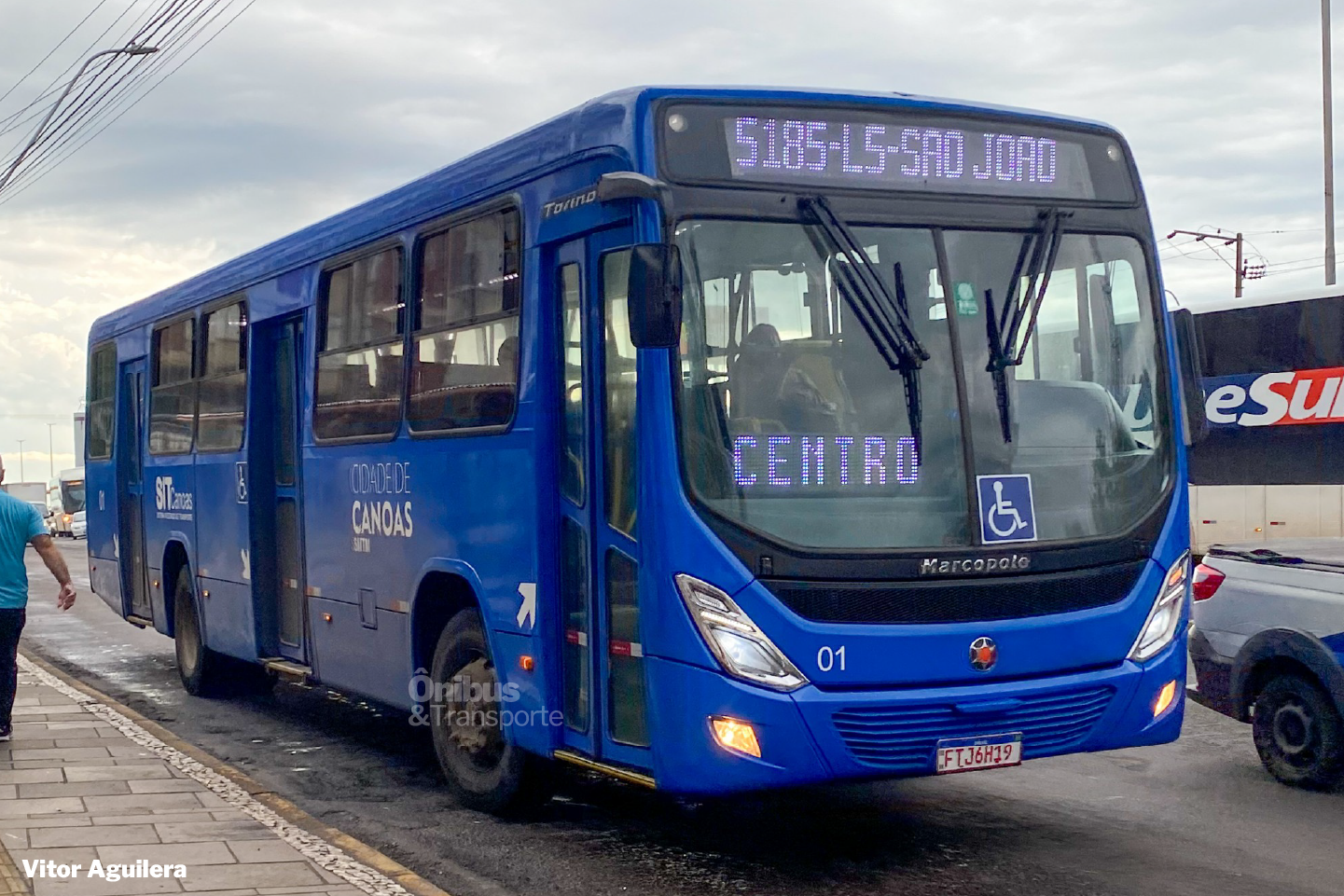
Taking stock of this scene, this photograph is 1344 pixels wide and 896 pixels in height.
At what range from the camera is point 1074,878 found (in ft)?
21.6

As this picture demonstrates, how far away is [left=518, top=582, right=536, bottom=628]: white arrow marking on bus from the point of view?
7.25 metres

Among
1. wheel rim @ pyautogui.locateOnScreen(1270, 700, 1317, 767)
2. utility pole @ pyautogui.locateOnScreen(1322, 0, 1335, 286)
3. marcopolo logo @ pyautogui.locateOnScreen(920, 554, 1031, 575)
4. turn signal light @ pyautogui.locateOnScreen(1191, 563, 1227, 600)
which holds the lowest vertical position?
wheel rim @ pyautogui.locateOnScreen(1270, 700, 1317, 767)

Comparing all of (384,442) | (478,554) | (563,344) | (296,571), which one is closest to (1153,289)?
(563,344)

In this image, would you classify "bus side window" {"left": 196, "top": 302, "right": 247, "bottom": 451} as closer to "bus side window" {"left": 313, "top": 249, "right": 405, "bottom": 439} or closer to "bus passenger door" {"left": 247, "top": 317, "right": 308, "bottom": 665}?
"bus passenger door" {"left": 247, "top": 317, "right": 308, "bottom": 665}

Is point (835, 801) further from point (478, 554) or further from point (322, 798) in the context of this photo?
point (322, 798)

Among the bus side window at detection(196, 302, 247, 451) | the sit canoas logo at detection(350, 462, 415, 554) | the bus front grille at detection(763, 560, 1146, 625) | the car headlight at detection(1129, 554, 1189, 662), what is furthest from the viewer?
the bus side window at detection(196, 302, 247, 451)

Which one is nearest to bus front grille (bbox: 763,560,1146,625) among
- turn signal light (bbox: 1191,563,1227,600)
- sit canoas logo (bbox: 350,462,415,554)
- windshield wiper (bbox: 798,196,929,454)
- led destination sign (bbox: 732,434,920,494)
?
led destination sign (bbox: 732,434,920,494)

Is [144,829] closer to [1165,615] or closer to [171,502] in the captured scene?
[1165,615]

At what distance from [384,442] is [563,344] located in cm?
210

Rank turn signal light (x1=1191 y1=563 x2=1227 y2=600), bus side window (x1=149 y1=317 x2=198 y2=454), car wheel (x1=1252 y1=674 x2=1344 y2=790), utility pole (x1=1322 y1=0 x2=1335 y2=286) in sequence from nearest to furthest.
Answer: car wheel (x1=1252 y1=674 x2=1344 y2=790), turn signal light (x1=1191 y1=563 x2=1227 y2=600), bus side window (x1=149 y1=317 x2=198 y2=454), utility pole (x1=1322 y1=0 x2=1335 y2=286)

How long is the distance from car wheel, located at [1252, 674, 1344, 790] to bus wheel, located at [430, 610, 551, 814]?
385 cm

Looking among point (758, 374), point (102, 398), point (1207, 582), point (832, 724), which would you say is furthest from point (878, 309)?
point (102, 398)

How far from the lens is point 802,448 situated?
6320 millimetres

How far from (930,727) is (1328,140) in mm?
28335
